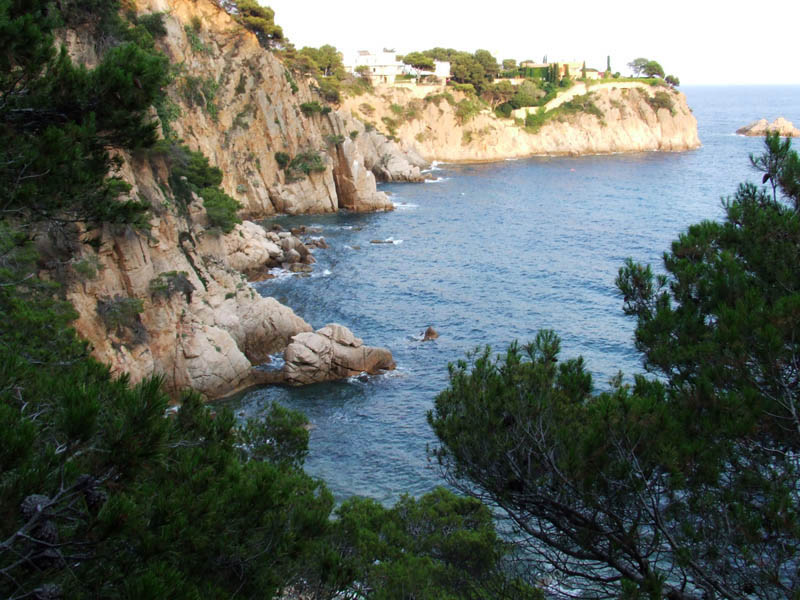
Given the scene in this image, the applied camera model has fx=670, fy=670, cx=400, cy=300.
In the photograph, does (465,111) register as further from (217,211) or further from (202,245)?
(202,245)

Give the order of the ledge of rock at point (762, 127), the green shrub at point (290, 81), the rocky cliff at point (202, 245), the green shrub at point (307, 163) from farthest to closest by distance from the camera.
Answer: the ledge of rock at point (762, 127), the green shrub at point (290, 81), the green shrub at point (307, 163), the rocky cliff at point (202, 245)

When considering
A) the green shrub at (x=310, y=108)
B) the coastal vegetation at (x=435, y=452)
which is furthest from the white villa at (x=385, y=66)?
the coastal vegetation at (x=435, y=452)

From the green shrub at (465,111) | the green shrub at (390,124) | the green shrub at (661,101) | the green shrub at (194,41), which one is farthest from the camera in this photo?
the green shrub at (661,101)

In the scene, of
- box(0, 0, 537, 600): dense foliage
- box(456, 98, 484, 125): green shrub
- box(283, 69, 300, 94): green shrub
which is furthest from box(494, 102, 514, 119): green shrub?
box(0, 0, 537, 600): dense foliage

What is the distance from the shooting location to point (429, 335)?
33.1 m

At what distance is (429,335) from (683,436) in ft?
80.7

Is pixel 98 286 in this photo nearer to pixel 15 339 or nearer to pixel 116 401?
pixel 15 339

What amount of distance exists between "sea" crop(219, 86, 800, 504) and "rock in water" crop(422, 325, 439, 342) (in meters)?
0.44

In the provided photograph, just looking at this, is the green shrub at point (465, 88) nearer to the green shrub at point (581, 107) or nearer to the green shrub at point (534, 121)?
the green shrub at point (534, 121)

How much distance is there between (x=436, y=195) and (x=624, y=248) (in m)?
28.5

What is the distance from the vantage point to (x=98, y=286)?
2323 cm

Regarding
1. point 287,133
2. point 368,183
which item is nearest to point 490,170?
point 368,183

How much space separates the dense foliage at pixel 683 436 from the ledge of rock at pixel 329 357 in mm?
18091

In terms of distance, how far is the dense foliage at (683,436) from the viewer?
26.9 ft
